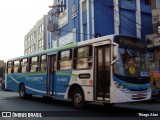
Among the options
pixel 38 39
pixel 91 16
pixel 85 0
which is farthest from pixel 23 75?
pixel 38 39

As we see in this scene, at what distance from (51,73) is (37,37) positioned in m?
48.1

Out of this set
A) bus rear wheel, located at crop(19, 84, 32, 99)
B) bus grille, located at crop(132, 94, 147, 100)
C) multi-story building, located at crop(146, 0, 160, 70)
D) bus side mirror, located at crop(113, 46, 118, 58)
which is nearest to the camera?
bus side mirror, located at crop(113, 46, 118, 58)

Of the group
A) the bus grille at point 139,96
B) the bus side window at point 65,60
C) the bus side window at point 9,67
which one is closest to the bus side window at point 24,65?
the bus side window at point 9,67

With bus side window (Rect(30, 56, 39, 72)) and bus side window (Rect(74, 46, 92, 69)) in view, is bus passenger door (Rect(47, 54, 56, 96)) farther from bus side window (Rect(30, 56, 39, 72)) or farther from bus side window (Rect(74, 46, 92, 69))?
bus side window (Rect(74, 46, 92, 69))

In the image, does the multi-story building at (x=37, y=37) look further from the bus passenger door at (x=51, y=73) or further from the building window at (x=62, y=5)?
the bus passenger door at (x=51, y=73)

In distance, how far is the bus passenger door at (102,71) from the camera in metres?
12.4

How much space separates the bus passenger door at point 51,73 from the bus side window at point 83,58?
2.16 meters

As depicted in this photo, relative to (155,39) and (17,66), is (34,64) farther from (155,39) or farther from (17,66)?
(155,39)

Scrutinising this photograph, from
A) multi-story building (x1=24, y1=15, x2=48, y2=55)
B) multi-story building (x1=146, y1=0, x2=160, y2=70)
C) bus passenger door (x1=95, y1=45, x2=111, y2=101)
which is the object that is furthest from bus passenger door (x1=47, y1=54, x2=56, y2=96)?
multi-story building (x1=24, y1=15, x2=48, y2=55)

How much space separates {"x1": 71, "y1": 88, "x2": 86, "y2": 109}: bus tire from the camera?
13703mm

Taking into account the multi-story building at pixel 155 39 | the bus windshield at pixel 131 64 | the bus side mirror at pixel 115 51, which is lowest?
the bus windshield at pixel 131 64

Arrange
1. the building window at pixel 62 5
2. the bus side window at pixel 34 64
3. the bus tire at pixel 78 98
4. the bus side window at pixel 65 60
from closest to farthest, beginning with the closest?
the bus tire at pixel 78 98 → the bus side window at pixel 65 60 → the bus side window at pixel 34 64 → the building window at pixel 62 5

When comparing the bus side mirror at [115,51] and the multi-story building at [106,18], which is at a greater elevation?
the multi-story building at [106,18]

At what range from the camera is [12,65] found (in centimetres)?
2220
